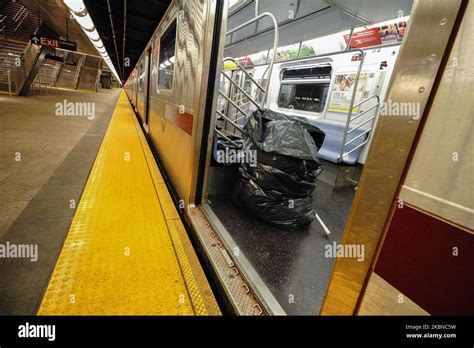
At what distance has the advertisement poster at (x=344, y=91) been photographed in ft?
14.6

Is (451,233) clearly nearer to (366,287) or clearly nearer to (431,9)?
(366,287)

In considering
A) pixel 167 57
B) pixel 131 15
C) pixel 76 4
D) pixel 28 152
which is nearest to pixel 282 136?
pixel 167 57

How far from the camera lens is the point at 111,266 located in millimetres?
1508

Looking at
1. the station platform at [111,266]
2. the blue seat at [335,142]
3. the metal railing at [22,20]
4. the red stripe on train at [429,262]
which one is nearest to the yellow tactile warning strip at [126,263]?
the station platform at [111,266]

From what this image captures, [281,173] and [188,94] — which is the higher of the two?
[188,94]

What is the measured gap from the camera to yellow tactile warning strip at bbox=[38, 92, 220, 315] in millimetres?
1254

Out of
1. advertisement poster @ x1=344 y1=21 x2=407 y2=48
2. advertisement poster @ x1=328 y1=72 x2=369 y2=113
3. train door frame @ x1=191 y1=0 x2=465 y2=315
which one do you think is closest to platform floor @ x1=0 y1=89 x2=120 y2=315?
train door frame @ x1=191 y1=0 x2=465 y2=315

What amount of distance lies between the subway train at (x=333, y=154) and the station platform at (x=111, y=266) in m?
0.21

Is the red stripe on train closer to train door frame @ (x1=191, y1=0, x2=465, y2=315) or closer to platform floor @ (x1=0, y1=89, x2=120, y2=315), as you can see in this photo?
train door frame @ (x1=191, y1=0, x2=465, y2=315)

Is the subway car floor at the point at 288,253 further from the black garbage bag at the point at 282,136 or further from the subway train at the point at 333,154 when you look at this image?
the black garbage bag at the point at 282,136

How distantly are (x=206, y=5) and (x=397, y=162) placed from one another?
2075 millimetres

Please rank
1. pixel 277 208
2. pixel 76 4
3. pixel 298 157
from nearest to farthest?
1. pixel 298 157
2. pixel 277 208
3. pixel 76 4

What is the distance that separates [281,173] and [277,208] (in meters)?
0.34

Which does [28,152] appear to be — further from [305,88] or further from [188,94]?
[305,88]
